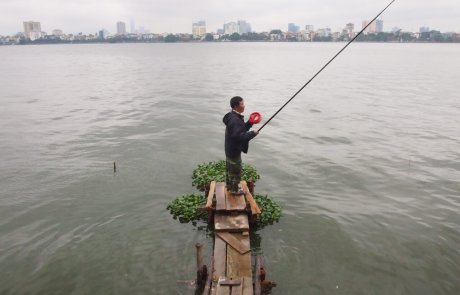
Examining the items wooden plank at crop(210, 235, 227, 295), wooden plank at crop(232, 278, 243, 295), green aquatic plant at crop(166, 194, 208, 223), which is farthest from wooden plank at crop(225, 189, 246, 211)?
wooden plank at crop(232, 278, 243, 295)

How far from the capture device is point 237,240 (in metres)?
10.9

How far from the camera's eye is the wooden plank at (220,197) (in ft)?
40.4

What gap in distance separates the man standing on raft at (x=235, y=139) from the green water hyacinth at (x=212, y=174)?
13.7 feet

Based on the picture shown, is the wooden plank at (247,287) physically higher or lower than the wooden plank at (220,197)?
lower

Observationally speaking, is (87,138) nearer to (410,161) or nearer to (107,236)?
(107,236)

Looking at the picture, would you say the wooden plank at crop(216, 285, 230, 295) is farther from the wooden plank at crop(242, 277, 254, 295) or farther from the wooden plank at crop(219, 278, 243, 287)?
the wooden plank at crop(242, 277, 254, 295)

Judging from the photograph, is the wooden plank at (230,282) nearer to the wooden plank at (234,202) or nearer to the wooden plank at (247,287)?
the wooden plank at (247,287)

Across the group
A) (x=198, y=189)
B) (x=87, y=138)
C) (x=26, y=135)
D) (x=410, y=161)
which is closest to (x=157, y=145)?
(x=87, y=138)

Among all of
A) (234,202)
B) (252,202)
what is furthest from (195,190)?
(252,202)

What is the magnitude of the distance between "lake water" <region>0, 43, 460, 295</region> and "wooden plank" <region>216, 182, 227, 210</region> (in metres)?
1.60

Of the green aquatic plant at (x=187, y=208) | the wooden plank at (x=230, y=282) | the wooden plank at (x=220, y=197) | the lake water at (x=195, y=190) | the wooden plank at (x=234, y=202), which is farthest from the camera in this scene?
the green aquatic plant at (x=187, y=208)

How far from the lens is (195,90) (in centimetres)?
5138

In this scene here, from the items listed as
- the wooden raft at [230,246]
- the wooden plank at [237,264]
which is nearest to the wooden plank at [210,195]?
the wooden raft at [230,246]

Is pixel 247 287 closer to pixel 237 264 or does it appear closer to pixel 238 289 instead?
pixel 238 289
